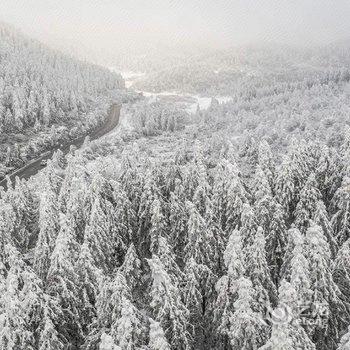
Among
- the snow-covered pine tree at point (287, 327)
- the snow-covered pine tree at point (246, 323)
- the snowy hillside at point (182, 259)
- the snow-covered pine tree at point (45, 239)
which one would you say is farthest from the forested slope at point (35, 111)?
the snow-covered pine tree at point (287, 327)

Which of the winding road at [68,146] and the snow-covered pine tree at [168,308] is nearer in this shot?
the snow-covered pine tree at [168,308]

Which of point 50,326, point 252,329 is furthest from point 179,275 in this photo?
point 50,326

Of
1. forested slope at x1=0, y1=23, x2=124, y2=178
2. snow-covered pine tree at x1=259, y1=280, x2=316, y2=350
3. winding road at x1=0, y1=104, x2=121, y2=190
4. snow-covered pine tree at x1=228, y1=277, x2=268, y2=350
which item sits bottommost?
winding road at x1=0, y1=104, x2=121, y2=190

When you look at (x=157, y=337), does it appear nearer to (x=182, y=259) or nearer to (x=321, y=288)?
(x=321, y=288)

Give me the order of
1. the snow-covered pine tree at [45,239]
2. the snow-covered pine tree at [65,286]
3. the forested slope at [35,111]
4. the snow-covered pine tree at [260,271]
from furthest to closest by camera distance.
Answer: the forested slope at [35,111] → the snow-covered pine tree at [45,239] → the snow-covered pine tree at [65,286] → the snow-covered pine tree at [260,271]

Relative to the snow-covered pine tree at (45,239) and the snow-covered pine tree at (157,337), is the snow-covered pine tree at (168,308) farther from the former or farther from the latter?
the snow-covered pine tree at (45,239)

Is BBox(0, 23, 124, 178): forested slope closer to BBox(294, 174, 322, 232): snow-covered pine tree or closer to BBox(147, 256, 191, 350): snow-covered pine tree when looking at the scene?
BBox(294, 174, 322, 232): snow-covered pine tree

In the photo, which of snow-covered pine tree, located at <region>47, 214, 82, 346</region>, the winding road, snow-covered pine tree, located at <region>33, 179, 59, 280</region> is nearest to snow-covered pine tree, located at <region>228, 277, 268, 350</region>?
snow-covered pine tree, located at <region>47, 214, 82, 346</region>

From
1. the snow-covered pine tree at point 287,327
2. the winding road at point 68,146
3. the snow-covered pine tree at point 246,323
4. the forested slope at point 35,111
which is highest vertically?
the snow-covered pine tree at point 287,327

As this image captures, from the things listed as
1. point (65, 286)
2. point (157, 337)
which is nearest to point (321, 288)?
point (157, 337)

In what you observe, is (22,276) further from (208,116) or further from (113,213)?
(208,116)
